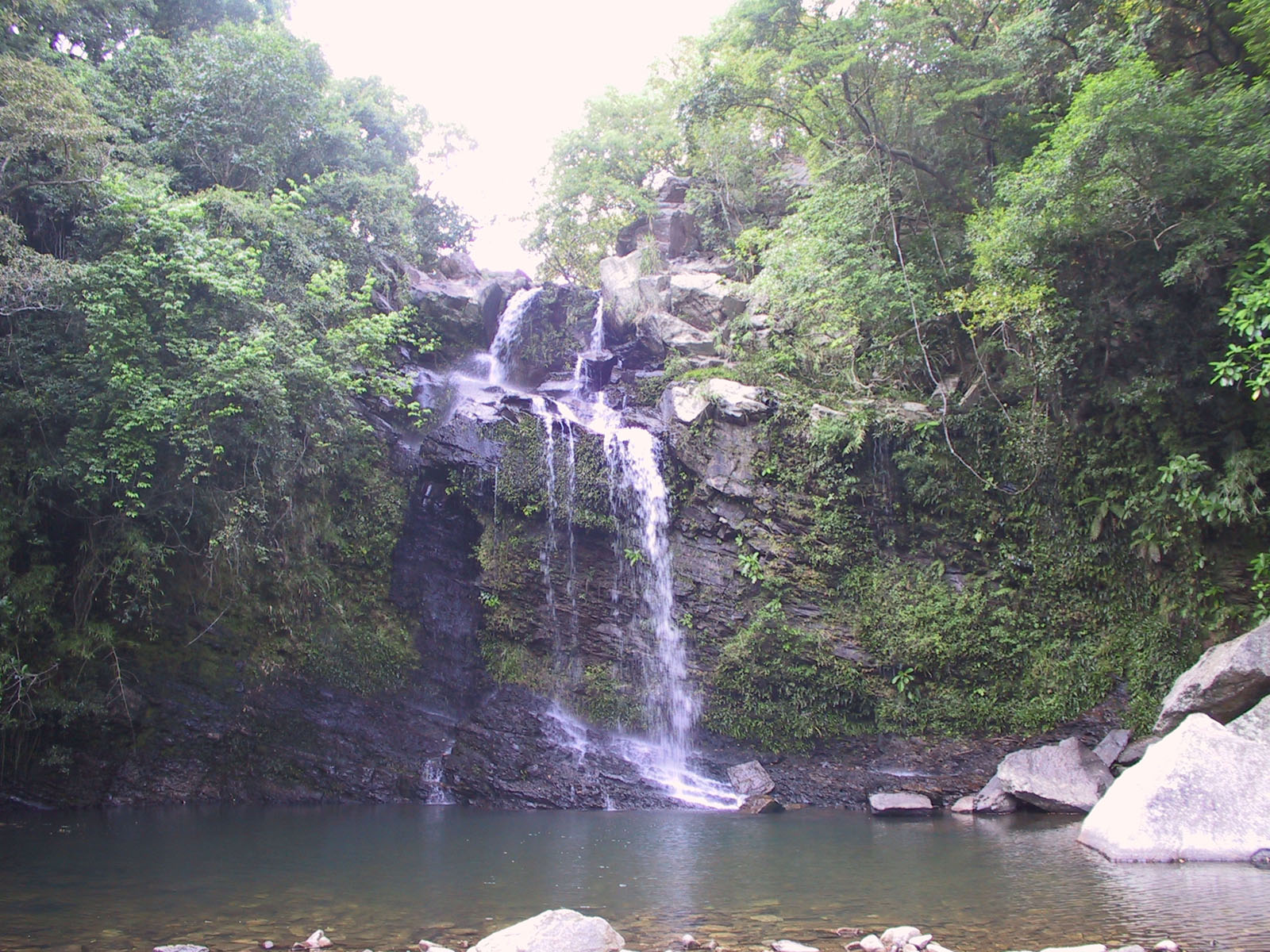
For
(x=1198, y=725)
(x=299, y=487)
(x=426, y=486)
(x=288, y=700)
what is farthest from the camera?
(x=426, y=486)

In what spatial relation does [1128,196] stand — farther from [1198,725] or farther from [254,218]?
[254,218]

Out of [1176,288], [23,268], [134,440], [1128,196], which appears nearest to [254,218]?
[23,268]

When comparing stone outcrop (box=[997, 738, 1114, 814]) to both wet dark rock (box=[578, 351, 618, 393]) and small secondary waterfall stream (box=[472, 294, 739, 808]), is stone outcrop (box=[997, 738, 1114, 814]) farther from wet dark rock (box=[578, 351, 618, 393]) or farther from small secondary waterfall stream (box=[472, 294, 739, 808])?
wet dark rock (box=[578, 351, 618, 393])

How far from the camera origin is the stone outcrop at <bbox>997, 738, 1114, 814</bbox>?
33.8 ft

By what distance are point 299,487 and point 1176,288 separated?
47.0 feet

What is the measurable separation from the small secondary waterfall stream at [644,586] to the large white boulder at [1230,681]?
644cm

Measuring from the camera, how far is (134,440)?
10.7 meters

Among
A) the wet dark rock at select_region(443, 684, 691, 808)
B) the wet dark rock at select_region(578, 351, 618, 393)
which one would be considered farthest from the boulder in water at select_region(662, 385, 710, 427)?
the wet dark rock at select_region(443, 684, 691, 808)

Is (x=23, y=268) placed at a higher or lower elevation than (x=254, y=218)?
→ lower

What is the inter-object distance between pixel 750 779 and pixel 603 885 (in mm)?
6451

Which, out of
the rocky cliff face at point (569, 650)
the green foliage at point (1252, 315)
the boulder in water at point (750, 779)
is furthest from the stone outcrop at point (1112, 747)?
the green foliage at point (1252, 315)

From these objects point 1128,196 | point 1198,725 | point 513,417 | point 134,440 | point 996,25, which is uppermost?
point 996,25

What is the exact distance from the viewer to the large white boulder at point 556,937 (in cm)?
438

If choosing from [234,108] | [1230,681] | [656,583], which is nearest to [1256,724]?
[1230,681]
